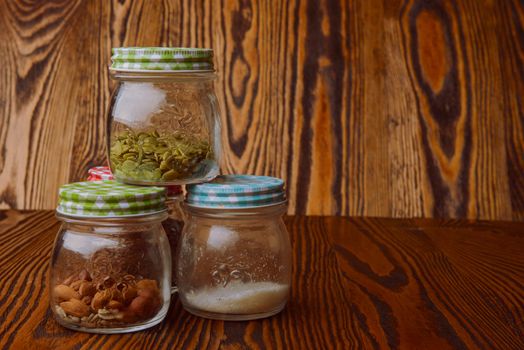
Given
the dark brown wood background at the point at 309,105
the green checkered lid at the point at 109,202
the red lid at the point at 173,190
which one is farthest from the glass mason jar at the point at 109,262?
the dark brown wood background at the point at 309,105

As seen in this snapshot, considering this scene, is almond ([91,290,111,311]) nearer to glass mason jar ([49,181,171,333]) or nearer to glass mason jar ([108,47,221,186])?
glass mason jar ([49,181,171,333])

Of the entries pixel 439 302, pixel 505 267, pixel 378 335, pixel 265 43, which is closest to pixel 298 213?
pixel 265 43

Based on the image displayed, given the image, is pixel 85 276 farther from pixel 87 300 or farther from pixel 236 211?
pixel 236 211

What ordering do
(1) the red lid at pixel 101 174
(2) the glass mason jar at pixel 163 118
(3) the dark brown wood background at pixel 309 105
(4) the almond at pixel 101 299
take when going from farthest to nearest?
1. (3) the dark brown wood background at pixel 309 105
2. (1) the red lid at pixel 101 174
3. (2) the glass mason jar at pixel 163 118
4. (4) the almond at pixel 101 299

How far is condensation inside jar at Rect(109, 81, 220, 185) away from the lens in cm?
105

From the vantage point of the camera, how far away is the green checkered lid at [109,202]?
944 millimetres

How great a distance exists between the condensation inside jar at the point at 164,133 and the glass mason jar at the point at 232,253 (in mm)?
46

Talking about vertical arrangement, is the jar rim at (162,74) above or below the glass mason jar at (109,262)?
above

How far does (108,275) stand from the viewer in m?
0.95

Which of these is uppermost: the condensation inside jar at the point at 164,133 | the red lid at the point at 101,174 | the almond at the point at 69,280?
the condensation inside jar at the point at 164,133

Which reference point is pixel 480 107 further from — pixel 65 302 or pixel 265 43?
pixel 65 302

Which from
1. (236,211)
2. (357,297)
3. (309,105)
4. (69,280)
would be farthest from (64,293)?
(309,105)

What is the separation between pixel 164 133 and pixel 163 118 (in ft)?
0.09

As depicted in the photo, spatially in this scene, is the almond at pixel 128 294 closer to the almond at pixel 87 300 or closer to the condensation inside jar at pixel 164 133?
the almond at pixel 87 300
